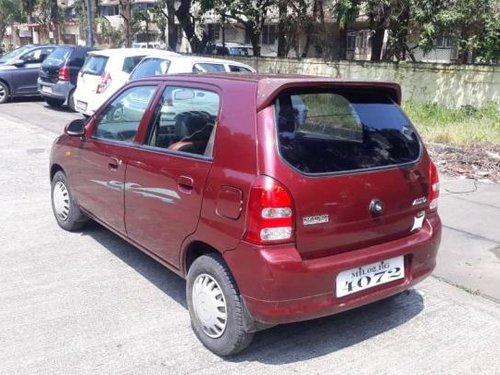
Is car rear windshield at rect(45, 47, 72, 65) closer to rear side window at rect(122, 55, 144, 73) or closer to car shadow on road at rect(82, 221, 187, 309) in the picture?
rear side window at rect(122, 55, 144, 73)

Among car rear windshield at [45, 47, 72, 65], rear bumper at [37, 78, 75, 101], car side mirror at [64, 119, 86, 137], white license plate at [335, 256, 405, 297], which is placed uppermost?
car rear windshield at [45, 47, 72, 65]

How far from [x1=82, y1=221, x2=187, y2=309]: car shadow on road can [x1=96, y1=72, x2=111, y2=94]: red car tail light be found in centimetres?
665

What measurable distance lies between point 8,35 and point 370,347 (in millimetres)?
77047

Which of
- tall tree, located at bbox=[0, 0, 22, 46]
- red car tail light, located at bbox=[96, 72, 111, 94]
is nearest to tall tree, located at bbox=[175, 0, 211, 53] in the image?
red car tail light, located at bbox=[96, 72, 111, 94]

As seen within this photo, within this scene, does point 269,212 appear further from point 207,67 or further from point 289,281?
point 207,67

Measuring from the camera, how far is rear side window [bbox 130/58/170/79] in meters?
10.8

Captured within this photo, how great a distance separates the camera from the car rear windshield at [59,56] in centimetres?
1495

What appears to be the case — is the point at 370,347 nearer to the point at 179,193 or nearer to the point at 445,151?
the point at 179,193

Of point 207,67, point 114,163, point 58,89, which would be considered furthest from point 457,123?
point 58,89

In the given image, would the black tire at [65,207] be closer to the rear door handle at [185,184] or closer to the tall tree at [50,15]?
the rear door handle at [185,184]

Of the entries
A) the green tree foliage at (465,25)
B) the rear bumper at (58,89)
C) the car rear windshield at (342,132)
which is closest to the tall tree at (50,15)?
the rear bumper at (58,89)

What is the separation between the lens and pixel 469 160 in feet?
27.8

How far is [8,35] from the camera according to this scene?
7112cm

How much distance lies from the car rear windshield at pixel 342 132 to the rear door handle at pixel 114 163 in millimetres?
1588
